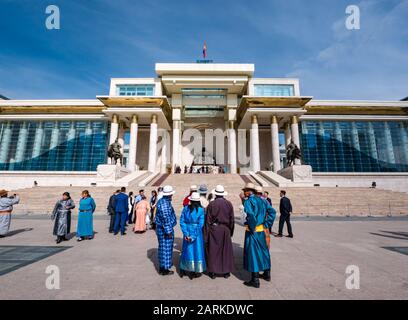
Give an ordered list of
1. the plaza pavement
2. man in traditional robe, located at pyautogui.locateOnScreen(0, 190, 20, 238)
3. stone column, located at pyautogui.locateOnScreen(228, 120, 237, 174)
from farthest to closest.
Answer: stone column, located at pyautogui.locateOnScreen(228, 120, 237, 174), man in traditional robe, located at pyautogui.locateOnScreen(0, 190, 20, 238), the plaza pavement

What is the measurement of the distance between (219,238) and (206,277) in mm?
713

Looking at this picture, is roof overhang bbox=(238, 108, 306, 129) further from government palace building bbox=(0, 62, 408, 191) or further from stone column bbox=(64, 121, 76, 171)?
stone column bbox=(64, 121, 76, 171)

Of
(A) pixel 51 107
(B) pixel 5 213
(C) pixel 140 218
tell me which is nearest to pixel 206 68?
(A) pixel 51 107

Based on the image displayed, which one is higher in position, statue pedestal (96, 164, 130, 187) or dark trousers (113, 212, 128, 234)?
statue pedestal (96, 164, 130, 187)

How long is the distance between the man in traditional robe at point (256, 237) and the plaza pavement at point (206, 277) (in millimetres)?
294

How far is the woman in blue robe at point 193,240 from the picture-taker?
3.70 m

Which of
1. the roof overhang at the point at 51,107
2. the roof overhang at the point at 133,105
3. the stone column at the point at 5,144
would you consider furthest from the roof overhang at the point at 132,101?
the stone column at the point at 5,144

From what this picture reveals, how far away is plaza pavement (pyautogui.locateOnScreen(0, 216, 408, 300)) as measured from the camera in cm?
298

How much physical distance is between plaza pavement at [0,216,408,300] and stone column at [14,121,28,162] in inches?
1318

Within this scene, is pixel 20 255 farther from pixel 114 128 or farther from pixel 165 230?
pixel 114 128

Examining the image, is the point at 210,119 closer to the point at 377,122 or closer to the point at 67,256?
the point at 377,122

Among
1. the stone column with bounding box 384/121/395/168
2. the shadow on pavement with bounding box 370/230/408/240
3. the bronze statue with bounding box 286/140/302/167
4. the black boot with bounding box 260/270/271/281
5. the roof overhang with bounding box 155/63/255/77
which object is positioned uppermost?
the roof overhang with bounding box 155/63/255/77

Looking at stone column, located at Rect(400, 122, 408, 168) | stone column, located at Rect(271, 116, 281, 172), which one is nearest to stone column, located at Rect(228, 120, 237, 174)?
stone column, located at Rect(271, 116, 281, 172)

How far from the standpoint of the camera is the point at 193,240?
12.5ft
